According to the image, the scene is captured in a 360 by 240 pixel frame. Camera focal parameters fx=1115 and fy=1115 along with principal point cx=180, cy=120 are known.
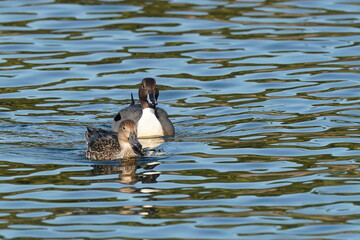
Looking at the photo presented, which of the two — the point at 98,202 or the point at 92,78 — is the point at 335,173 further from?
the point at 92,78

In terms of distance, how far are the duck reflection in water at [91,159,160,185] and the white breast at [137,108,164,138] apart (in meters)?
2.22

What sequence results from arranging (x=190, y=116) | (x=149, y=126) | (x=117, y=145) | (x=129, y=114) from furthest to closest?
(x=190, y=116) < (x=129, y=114) < (x=149, y=126) < (x=117, y=145)

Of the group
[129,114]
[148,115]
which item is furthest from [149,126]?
[129,114]

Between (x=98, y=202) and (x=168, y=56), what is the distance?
956 cm

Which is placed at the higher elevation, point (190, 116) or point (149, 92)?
point (149, 92)

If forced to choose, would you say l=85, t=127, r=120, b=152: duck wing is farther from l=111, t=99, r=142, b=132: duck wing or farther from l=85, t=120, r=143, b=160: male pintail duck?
l=111, t=99, r=142, b=132: duck wing

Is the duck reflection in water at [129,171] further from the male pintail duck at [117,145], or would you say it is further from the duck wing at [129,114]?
the duck wing at [129,114]

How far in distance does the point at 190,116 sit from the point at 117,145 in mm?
2792

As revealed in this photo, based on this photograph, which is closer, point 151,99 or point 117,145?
point 117,145

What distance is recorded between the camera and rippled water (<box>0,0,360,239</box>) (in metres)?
A: 11.8

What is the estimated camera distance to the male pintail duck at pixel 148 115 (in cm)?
1717

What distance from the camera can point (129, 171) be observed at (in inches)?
567

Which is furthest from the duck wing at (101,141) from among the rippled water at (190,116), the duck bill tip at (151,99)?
the duck bill tip at (151,99)

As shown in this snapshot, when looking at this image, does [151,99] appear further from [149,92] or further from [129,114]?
[129,114]
